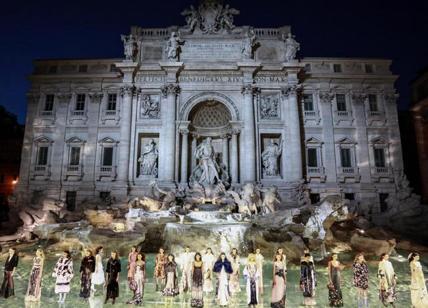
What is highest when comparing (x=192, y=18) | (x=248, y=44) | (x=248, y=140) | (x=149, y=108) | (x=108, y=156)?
(x=192, y=18)

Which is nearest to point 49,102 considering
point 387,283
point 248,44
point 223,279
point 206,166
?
point 206,166

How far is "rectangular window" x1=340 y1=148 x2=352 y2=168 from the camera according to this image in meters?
26.3

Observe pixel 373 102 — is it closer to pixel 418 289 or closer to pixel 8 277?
pixel 418 289

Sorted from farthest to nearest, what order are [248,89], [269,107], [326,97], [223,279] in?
[326,97]
[269,107]
[248,89]
[223,279]

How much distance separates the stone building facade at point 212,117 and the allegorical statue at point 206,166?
34.9 inches

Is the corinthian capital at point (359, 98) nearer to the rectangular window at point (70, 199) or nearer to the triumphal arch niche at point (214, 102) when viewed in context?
the triumphal arch niche at point (214, 102)

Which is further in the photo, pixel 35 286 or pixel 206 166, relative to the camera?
pixel 206 166

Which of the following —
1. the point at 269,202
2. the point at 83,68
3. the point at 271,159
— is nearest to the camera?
the point at 269,202

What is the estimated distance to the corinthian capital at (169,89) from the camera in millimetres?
26172

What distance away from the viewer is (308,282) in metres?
8.04

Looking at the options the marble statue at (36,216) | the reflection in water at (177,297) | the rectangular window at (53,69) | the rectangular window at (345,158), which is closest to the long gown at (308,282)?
the reflection in water at (177,297)

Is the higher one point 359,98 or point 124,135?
point 359,98

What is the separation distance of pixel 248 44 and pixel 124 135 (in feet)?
43.4

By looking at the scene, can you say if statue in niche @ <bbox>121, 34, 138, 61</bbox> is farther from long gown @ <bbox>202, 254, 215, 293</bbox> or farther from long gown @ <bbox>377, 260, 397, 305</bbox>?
long gown @ <bbox>377, 260, 397, 305</bbox>
